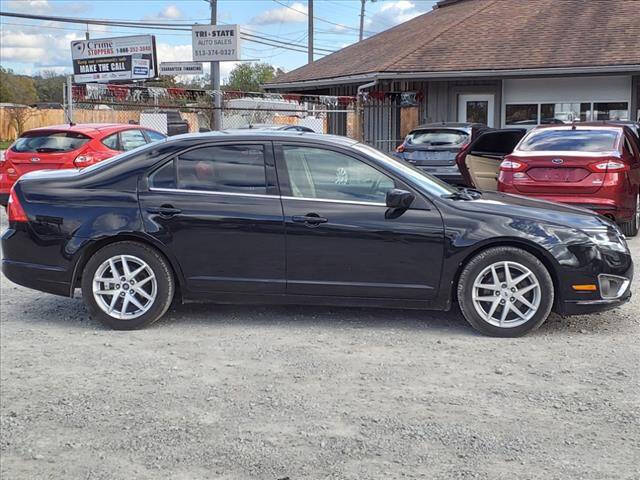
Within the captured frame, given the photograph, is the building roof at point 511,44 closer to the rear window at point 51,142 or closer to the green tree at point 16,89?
the rear window at point 51,142

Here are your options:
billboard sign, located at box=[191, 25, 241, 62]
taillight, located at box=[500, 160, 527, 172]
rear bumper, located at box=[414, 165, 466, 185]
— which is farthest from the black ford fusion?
billboard sign, located at box=[191, 25, 241, 62]

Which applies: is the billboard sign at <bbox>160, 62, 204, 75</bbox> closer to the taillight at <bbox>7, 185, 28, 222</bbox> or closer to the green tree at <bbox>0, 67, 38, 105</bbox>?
the taillight at <bbox>7, 185, 28, 222</bbox>

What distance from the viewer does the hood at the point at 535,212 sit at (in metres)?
5.70

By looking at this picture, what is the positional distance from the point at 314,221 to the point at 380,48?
1950cm

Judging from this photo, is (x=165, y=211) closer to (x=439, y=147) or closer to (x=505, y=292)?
(x=505, y=292)

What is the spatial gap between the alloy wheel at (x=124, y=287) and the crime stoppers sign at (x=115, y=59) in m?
32.8

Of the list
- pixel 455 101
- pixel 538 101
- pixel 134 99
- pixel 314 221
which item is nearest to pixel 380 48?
pixel 455 101

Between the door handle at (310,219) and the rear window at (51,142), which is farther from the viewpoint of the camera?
the rear window at (51,142)

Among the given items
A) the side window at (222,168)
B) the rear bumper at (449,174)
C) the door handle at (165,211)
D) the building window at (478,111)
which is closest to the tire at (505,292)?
the side window at (222,168)

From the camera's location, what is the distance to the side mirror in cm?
566

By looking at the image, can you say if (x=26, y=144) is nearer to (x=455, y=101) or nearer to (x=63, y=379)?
(x=63, y=379)

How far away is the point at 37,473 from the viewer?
3520mm

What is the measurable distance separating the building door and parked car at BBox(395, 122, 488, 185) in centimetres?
595

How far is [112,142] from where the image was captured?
39.2 feet
